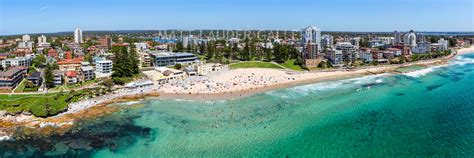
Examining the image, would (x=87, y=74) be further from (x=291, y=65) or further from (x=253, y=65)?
(x=291, y=65)

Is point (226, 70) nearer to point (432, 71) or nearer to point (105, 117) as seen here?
point (105, 117)

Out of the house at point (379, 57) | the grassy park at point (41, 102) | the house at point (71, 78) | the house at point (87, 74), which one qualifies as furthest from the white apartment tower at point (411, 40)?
the grassy park at point (41, 102)

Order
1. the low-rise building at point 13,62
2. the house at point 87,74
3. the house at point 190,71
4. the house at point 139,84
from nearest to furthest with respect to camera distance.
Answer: the house at point 139,84, the house at point 87,74, the house at point 190,71, the low-rise building at point 13,62

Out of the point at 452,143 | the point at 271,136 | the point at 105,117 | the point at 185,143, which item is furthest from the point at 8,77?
the point at 452,143

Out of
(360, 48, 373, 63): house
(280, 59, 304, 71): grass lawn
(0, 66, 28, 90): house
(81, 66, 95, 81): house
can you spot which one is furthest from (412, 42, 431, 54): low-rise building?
(0, 66, 28, 90): house

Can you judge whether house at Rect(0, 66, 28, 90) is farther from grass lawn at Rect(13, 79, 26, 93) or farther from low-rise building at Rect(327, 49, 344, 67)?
low-rise building at Rect(327, 49, 344, 67)

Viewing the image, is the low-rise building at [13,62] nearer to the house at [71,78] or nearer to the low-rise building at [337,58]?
the house at [71,78]
